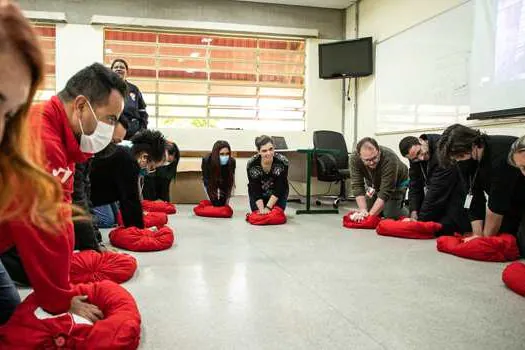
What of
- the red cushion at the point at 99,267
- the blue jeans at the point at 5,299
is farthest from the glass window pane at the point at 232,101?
the blue jeans at the point at 5,299

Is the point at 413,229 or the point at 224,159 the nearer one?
the point at 413,229

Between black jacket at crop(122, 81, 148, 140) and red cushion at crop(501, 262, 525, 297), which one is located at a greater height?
black jacket at crop(122, 81, 148, 140)

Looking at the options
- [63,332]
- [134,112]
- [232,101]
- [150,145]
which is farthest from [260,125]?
[63,332]

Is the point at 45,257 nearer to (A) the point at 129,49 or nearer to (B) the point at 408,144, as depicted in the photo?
(B) the point at 408,144

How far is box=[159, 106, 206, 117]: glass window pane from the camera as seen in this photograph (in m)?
6.05

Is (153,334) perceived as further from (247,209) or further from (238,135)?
(238,135)

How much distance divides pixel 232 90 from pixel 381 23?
214cm

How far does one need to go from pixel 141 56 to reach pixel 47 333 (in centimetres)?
532

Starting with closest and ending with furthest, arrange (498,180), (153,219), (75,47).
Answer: (498,180), (153,219), (75,47)

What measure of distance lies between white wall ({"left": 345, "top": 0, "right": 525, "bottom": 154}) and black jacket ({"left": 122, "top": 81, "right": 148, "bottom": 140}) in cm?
281

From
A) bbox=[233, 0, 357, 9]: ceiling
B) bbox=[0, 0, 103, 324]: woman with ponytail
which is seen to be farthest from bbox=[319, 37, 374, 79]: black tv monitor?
bbox=[0, 0, 103, 324]: woman with ponytail

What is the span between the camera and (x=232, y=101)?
625 centimetres

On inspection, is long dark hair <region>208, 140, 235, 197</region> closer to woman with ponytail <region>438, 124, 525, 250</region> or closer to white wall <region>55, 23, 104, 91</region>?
woman with ponytail <region>438, 124, 525, 250</region>

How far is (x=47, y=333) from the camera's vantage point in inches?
45.0
